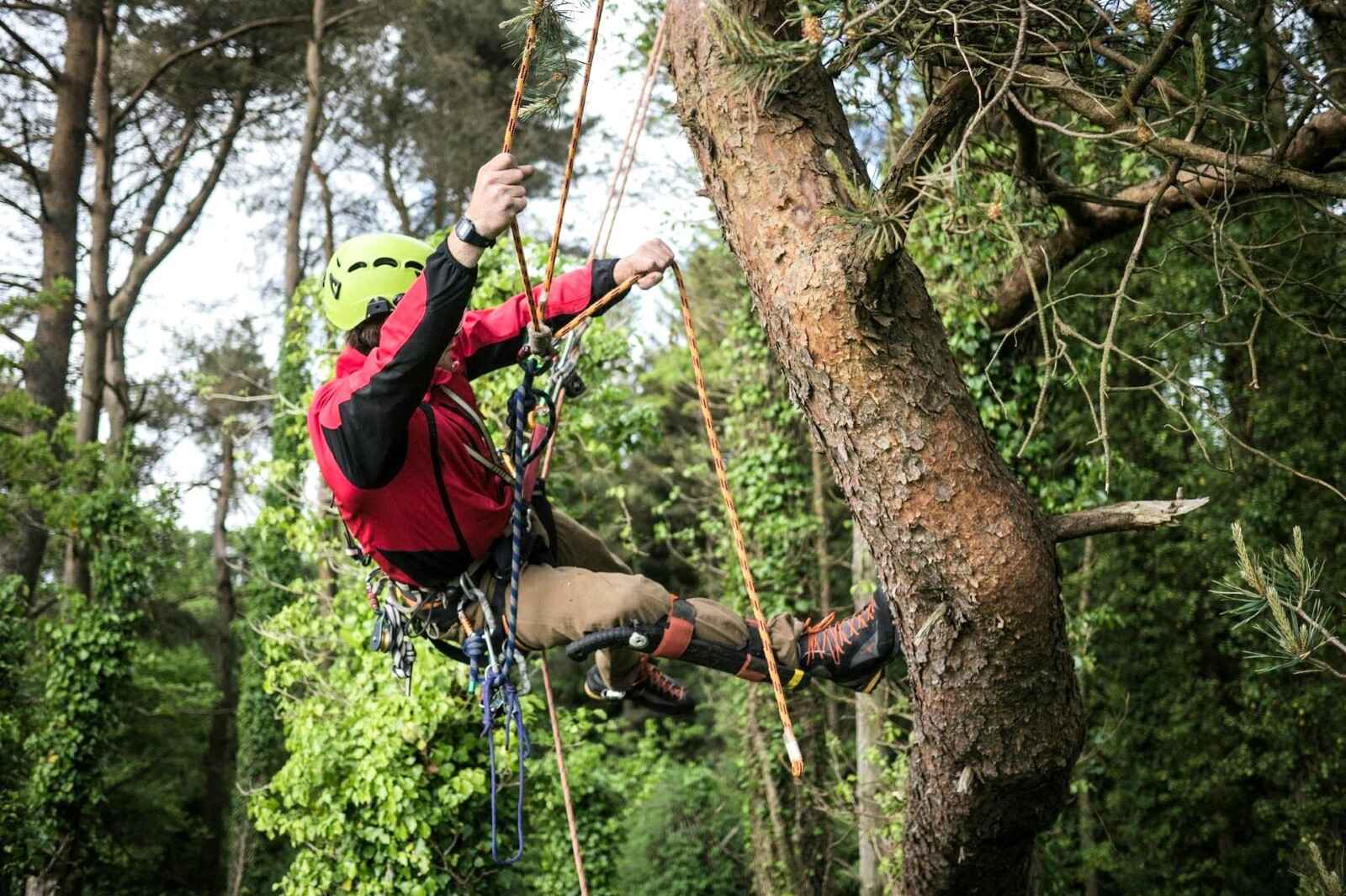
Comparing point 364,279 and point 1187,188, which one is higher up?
point 364,279

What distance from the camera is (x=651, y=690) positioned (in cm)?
388

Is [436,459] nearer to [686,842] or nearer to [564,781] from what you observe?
[564,781]

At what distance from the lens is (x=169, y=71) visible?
46.4 feet

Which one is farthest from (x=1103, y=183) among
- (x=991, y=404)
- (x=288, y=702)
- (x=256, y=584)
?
(x=256, y=584)

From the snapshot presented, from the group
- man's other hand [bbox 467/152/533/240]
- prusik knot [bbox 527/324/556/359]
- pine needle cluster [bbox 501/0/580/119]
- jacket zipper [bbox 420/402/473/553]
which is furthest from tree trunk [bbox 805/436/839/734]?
man's other hand [bbox 467/152/533/240]

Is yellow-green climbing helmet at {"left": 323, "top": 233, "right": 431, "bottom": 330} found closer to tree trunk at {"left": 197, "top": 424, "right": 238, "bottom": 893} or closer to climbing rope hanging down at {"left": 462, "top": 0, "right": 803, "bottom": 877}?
climbing rope hanging down at {"left": 462, "top": 0, "right": 803, "bottom": 877}

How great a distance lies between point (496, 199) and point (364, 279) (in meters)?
0.85

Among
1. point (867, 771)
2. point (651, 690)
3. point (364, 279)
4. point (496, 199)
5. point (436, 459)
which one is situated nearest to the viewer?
point (496, 199)

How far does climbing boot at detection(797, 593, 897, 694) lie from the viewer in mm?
2977

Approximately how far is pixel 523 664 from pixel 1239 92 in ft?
8.44

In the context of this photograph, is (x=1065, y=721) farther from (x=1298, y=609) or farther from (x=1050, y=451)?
(x=1050, y=451)

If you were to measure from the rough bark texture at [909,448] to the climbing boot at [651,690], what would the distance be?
1364mm

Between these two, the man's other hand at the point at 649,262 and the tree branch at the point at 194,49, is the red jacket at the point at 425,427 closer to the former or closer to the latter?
the man's other hand at the point at 649,262

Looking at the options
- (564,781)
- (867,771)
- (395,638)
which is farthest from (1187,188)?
(867,771)
